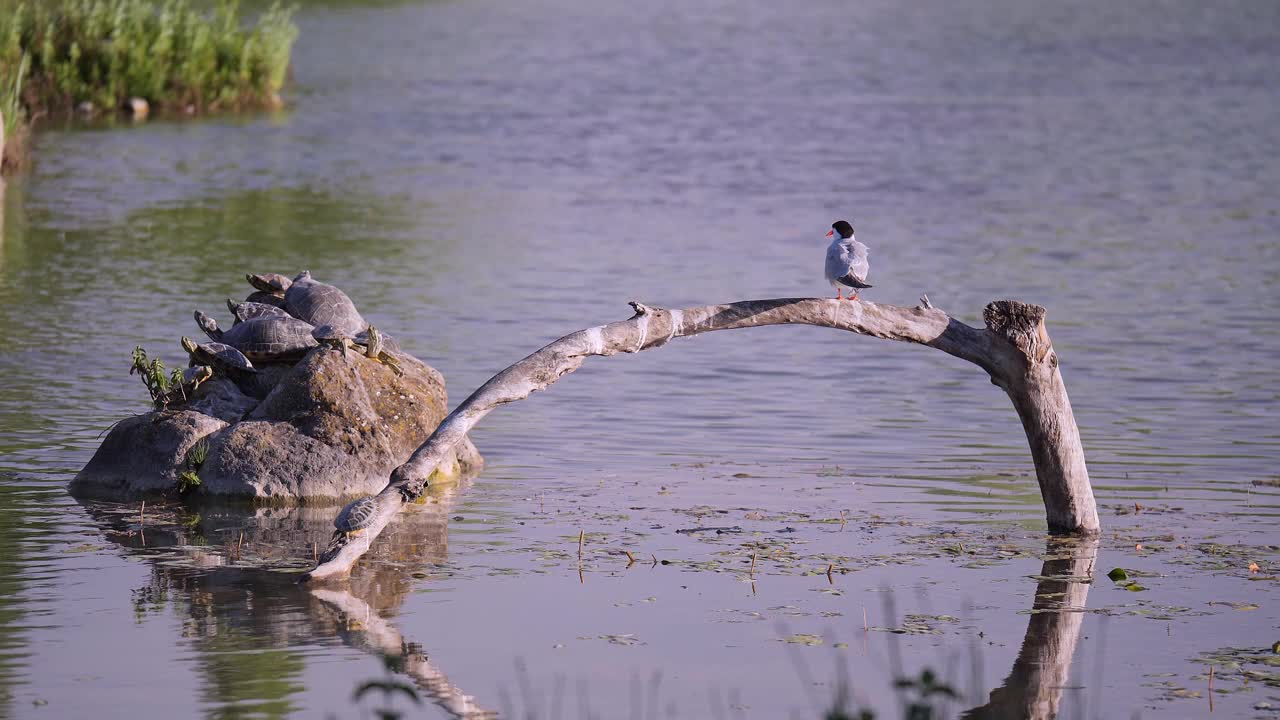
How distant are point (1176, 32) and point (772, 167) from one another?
33.5 metres

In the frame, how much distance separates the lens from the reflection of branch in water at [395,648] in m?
7.96

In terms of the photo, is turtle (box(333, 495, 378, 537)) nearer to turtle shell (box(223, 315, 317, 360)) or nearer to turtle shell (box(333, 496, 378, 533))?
turtle shell (box(333, 496, 378, 533))

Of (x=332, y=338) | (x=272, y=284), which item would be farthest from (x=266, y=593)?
(x=272, y=284)

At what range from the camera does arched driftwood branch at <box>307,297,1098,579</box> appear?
976 cm

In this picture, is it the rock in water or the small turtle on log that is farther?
the small turtle on log

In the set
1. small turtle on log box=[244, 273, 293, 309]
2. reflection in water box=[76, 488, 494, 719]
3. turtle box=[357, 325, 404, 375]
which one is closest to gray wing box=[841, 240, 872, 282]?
reflection in water box=[76, 488, 494, 719]

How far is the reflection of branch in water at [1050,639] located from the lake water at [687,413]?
42 mm

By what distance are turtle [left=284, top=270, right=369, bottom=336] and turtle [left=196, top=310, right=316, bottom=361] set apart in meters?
0.26

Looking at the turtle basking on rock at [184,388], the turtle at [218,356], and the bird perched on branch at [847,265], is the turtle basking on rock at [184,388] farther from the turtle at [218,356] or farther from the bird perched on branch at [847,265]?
the bird perched on branch at [847,265]

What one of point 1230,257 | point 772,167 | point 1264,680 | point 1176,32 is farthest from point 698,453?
point 1176,32

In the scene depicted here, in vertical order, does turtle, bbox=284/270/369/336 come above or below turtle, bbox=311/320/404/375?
above

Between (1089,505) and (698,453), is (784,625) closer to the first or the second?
(1089,505)

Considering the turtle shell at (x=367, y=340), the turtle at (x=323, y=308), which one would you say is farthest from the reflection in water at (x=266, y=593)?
the turtle at (x=323, y=308)

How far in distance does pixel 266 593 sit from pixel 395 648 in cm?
123
